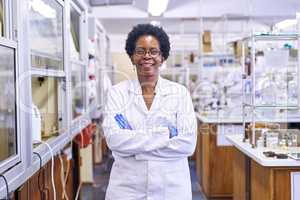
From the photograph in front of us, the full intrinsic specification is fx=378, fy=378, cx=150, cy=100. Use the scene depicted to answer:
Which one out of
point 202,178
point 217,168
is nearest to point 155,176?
point 217,168

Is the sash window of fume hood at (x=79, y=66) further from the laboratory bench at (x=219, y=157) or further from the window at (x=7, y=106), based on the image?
the window at (x=7, y=106)

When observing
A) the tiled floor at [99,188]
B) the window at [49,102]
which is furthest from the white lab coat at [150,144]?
the tiled floor at [99,188]

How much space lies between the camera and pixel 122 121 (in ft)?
5.88

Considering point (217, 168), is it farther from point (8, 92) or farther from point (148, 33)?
point (8, 92)

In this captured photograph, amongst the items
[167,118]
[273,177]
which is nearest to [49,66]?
[167,118]

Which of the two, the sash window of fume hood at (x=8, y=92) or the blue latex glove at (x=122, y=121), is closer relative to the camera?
the sash window of fume hood at (x=8, y=92)

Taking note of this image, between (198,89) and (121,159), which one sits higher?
(198,89)

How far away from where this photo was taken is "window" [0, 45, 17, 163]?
163cm

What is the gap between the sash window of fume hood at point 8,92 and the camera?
5.30 ft

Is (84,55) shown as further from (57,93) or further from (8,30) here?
(8,30)

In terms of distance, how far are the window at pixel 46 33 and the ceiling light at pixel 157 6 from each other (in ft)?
9.45

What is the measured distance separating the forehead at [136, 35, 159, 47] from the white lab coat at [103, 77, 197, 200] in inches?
7.6

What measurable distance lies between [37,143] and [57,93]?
0.81m

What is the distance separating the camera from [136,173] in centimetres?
178
